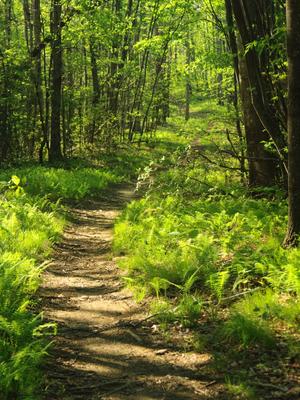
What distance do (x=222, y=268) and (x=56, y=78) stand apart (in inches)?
528

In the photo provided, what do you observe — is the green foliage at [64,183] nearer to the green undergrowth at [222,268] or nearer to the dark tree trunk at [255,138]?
the green undergrowth at [222,268]

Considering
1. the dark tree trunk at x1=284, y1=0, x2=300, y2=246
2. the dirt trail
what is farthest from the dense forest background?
the dirt trail

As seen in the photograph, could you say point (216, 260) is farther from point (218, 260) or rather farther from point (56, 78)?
point (56, 78)

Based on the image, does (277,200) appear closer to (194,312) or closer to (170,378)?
(194,312)

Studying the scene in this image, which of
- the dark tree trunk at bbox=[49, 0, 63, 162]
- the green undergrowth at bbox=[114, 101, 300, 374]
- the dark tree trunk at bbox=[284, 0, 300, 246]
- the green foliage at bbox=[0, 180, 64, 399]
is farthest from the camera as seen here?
the dark tree trunk at bbox=[49, 0, 63, 162]

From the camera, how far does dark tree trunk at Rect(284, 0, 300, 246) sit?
16.2 feet

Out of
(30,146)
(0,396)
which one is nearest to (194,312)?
(0,396)

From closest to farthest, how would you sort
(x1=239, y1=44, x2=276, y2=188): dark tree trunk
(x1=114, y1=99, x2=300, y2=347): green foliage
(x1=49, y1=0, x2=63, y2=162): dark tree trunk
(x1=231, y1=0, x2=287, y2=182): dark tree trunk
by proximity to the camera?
(x1=114, y1=99, x2=300, y2=347): green foliage
(x1=231, y1=0, x2=287, y2=182): dark tree trunk
(x1=239, y1=44, x2=276, y2=188): dark tree trunk
(x1=49, y1=0, x2=63, y2=162): dark tree trunk

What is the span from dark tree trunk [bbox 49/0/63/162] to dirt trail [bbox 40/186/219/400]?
1079cm

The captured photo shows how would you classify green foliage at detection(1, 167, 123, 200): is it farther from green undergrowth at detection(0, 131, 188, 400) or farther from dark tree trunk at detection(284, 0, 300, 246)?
dark tree trunk at detection(284, 0, 300, 246)

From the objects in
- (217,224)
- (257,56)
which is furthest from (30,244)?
(257,56)

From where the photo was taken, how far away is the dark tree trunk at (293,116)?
493 cm

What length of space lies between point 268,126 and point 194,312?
3.88m

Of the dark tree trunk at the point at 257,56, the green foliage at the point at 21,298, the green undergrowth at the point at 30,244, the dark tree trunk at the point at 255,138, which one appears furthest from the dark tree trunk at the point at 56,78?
the dark tree trunk at the point at 257,56
